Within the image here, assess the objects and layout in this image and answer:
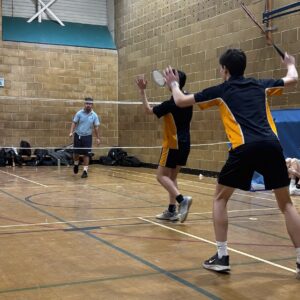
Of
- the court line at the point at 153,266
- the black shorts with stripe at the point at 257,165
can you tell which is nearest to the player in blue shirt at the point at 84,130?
the court line at the point at 153,266

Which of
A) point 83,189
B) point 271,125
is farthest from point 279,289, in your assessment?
point 83,189

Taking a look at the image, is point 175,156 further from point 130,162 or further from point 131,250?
point 130,162

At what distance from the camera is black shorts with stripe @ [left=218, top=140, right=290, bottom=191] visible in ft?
12.6

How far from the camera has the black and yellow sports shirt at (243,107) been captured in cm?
390

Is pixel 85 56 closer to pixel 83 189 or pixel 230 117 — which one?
pixel 83 189

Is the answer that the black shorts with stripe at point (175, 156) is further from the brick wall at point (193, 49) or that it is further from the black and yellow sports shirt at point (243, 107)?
the brick wall at point (193, 49)

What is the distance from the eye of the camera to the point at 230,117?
157 inches

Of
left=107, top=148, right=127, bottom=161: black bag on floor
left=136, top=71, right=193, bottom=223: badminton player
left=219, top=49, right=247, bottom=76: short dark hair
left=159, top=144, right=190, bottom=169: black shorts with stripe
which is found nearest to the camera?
left=219, top=49, right=247, bottom=76: short dark hair

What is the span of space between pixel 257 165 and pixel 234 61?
82 centimetres

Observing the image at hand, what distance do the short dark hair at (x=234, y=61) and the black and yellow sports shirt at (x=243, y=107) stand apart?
0.20 ft

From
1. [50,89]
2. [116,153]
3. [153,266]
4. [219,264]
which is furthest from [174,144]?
[50,89]

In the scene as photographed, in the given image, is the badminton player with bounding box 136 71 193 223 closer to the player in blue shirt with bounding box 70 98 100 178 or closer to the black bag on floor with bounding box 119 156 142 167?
the player in blue shirt with bounding box 70 98 100 178

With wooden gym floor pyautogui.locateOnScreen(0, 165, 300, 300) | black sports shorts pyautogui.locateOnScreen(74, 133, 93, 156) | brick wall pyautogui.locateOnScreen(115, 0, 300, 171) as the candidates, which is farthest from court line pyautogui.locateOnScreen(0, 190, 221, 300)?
brick wall pyautogui.locateOnScreen(115, 0, 300, 171)

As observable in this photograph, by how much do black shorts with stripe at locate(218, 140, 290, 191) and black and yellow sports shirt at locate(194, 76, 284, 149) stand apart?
61 mm
